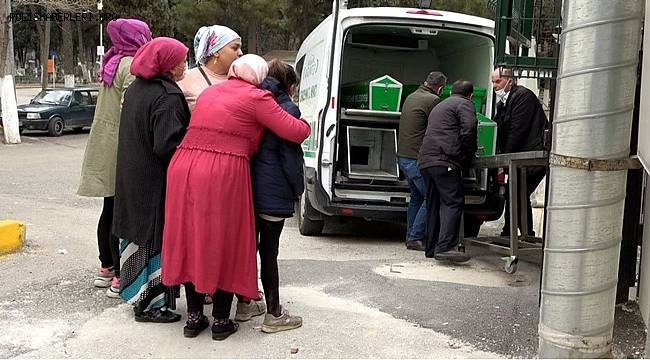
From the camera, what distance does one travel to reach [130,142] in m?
4.30

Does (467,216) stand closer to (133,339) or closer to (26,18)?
(133,339)

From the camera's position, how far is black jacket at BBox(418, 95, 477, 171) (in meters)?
6.12

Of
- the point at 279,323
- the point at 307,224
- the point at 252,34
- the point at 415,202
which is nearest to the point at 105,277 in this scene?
the point at 279,323

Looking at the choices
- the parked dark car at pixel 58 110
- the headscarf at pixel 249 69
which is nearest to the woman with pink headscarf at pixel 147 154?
the headscarf at pixel 249 69

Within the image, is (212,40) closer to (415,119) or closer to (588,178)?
(588,178)

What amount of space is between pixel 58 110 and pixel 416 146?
49.6ft

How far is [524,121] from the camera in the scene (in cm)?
663

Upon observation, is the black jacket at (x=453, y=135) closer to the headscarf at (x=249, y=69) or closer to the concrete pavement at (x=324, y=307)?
the concrete pavement at (x=324, y=307)

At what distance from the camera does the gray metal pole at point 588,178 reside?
2934 mm

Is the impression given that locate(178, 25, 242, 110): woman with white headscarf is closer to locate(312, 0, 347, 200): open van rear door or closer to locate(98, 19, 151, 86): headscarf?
locate(98, 19, 151, 86): headscarf

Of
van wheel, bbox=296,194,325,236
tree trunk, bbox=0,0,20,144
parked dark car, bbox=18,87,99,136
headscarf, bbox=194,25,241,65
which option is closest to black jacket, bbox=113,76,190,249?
headscarf, bbox=194,25,241,65

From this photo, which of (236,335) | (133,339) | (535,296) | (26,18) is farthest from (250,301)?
(26,18)

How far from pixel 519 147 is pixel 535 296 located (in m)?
1.93

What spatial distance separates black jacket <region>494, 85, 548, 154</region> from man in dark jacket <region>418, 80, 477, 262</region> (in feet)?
2.07
